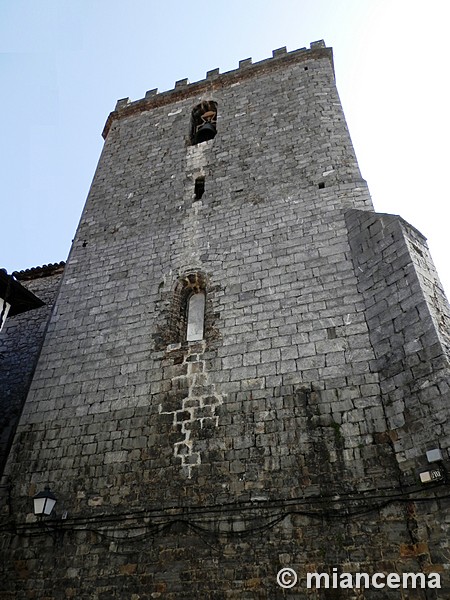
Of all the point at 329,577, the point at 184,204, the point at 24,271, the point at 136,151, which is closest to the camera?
the point at 329,577

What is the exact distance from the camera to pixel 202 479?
5734mm

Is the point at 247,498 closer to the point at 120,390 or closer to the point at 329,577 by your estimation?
the point at 329,577

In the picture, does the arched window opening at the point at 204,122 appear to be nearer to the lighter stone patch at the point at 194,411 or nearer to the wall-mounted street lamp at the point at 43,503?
the lighter stone patch at the point at 194,411

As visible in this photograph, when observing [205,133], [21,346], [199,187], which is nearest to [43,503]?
[21,346]

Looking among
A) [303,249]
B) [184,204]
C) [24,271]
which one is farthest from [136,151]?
[303,249]

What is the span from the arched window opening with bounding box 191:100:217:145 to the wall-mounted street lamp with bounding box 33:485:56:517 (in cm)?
805

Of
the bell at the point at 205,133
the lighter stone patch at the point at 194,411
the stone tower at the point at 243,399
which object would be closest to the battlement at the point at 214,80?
the bell at the point at 205,133

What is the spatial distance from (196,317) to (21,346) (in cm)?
Result: 538

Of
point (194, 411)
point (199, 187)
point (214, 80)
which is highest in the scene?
point (214, 80)

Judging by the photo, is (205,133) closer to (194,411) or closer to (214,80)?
(214,80)

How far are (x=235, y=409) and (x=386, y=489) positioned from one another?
81.0 inches

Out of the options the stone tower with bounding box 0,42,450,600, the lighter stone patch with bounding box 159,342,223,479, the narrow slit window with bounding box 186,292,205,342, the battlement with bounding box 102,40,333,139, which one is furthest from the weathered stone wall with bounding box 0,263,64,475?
the battlement with bounding box 102,40,333,139

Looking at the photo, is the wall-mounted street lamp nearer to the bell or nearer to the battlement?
the bell

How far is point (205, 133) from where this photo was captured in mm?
11219
